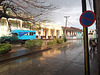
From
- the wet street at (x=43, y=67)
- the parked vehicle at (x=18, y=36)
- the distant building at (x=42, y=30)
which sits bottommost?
the wet street at (x=43, y=67)

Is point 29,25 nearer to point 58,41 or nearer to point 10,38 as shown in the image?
point 10,38

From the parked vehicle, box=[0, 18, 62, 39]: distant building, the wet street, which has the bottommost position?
the wet street

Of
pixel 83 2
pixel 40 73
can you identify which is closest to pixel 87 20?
pixel 83 2

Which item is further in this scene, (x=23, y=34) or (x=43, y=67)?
(x=23, y=34)

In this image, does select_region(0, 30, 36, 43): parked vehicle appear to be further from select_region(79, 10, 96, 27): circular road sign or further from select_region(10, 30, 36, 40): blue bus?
select_region(79, 10, 96, 27): circular road sign

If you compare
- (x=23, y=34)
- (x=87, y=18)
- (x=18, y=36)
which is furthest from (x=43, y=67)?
(x=23, y=34)

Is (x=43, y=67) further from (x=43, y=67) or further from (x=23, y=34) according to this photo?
(x=23, y=34)

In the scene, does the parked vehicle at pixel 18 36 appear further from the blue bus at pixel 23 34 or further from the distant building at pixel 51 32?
the distant building at pixel 51 32

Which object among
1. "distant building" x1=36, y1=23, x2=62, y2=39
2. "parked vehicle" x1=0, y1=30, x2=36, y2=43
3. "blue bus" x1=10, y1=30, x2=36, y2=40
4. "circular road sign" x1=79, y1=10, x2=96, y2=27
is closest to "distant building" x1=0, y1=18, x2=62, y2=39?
"distant building" x1=36, y1=23, x2=62, y2=39

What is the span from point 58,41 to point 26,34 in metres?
7.61

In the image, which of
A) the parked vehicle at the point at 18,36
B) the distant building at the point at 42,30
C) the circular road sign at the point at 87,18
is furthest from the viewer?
the distant building at the point at 42,30

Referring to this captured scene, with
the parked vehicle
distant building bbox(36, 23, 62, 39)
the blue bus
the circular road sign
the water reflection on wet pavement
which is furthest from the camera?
distant building bbox(36, 23, 62, 39)

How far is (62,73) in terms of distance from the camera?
14.2ft

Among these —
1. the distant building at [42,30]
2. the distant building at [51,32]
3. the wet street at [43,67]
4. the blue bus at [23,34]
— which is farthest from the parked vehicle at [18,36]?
Answer: the distant building at [51,32]
